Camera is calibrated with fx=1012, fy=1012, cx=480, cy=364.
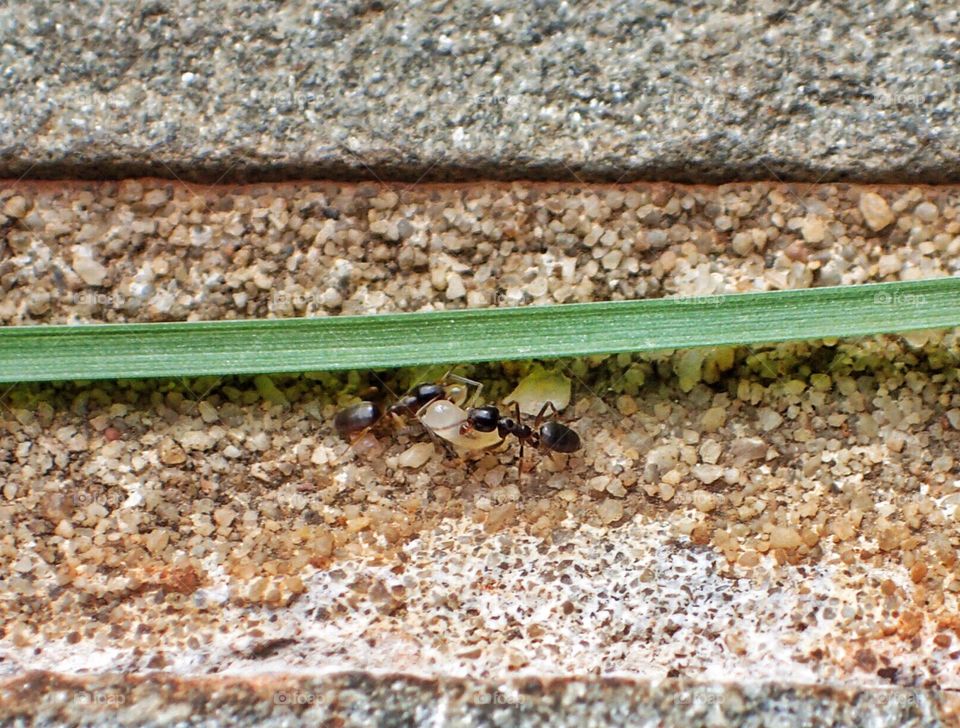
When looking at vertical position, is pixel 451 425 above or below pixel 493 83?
below

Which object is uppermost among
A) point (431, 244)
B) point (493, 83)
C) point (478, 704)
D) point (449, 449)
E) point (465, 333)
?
point (493, 83)

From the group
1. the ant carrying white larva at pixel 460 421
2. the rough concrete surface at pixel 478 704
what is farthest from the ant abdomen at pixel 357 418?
the rough concrete surface at pixel 478 704

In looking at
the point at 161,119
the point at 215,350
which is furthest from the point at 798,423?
the point at 161,119

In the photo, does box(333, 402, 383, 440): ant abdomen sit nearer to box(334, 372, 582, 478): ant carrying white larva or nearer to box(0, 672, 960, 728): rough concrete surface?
box(334, 372, 582, 478): ant carrying white larva

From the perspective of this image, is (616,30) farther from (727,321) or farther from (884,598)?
(884,598)

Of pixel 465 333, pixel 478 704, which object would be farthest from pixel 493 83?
pixel 478 704

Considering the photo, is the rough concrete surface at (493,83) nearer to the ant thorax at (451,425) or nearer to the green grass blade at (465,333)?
the green grass blade at (465,333)

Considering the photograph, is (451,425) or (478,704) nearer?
(478,704)

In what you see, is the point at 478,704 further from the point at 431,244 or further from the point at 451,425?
the point at 431,244
